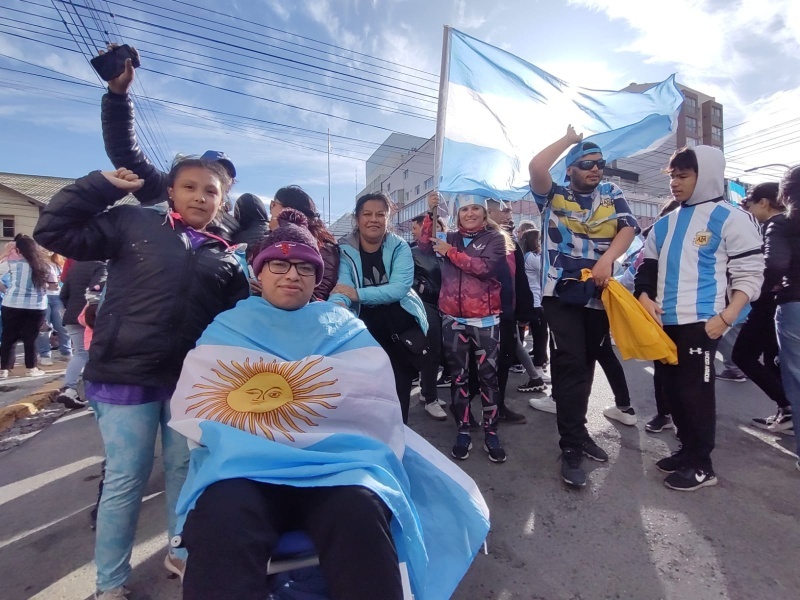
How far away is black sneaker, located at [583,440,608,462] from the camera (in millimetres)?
2906

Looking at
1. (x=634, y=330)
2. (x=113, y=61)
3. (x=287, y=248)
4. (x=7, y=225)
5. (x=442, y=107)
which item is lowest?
(x=634, y=330)

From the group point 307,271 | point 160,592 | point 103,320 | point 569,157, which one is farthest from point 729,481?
point 103,320

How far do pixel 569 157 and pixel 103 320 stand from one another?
2.85 metres

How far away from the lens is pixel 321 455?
1334mm

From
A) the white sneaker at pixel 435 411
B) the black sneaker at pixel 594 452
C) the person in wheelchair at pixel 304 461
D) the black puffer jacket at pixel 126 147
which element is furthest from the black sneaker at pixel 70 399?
the black sneaker at pixel 594 452

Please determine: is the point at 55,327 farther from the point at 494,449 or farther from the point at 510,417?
the point at 494,449

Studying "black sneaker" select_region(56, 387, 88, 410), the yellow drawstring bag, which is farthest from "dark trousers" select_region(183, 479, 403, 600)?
→ "black sneaker" select_region(56, 387, 88, 410)

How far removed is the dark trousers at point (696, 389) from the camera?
8.23 feet

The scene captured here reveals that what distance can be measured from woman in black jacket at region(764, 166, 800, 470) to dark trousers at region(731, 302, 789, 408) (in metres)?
0.61

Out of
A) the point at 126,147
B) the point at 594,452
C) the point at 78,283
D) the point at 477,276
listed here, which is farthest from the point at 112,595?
the point at 78,283

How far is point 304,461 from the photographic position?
4.32 feet

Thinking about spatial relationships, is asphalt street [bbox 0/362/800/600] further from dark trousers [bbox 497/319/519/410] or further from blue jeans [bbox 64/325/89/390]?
blue jeans [bbox 64/325/89/390]

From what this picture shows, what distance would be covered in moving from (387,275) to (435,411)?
180cm

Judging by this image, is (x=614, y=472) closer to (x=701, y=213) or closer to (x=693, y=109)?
(x=701, y=213)
